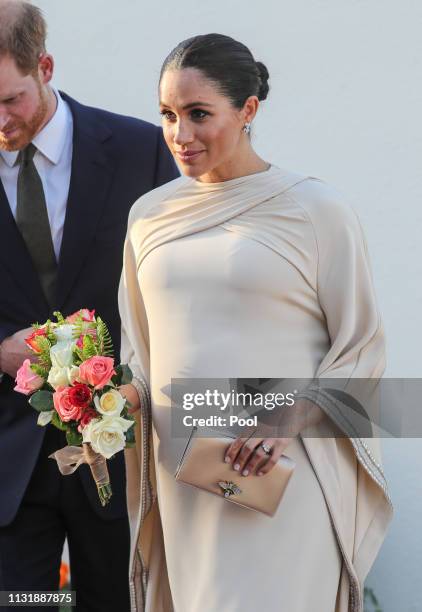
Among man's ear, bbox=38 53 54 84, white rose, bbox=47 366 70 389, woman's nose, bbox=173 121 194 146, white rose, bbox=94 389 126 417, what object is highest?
woman's nose, bbox=173 121 194 146

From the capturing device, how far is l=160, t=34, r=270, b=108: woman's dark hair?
4.33m

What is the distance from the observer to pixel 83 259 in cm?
494

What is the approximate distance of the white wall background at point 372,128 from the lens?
5965mm

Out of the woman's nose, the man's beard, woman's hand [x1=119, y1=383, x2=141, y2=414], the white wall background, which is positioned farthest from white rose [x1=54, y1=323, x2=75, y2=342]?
the white wall background

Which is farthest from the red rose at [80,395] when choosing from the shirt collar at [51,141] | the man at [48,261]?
the shirt collar at [51,141]

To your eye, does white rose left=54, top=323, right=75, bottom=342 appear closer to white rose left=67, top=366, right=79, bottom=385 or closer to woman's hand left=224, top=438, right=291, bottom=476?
white rose left=67, top=366, right=79, bottom=385

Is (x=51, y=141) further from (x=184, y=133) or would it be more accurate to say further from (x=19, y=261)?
(x=184, y=133)

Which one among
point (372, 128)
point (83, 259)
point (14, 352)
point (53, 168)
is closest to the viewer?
point (14, 352)

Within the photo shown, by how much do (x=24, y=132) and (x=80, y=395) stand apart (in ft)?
3.20

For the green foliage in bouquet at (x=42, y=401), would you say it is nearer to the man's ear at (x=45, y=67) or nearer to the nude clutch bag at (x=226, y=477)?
the nude clutch bag at (x=226, y=477)

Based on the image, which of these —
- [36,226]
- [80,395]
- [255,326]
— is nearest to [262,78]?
[255,326]

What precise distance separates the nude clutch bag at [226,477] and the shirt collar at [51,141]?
1.18m

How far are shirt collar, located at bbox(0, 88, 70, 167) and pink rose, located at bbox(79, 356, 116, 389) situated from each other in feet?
3.05

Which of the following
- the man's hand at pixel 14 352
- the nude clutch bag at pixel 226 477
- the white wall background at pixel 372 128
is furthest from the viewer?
the white wall background at pixel 372 128
